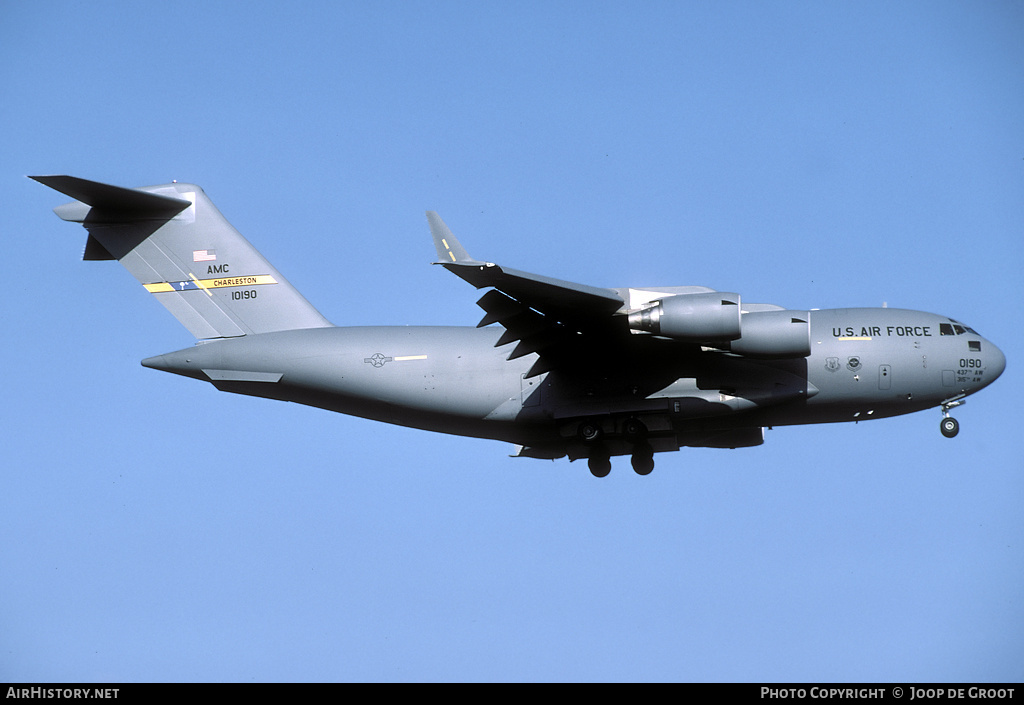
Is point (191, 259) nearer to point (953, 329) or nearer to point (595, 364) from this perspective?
point (595, 364)

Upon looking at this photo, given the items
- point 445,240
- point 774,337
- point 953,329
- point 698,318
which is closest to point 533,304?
point 445,240

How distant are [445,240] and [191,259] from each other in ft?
13.7

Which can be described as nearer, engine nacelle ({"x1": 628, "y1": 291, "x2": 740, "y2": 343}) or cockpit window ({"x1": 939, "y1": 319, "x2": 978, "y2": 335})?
A: engine nacelle ({"x1": 628, "y1": 291, "x2": 740, "y2": 343})

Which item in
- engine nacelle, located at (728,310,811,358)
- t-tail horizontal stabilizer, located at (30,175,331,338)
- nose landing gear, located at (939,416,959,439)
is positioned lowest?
nose landing gear, located at (939,416,959,439)

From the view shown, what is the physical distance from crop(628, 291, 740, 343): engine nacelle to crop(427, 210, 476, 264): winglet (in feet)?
6.85

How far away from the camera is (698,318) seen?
12273 mm

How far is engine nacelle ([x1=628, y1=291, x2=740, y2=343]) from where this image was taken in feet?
40.3

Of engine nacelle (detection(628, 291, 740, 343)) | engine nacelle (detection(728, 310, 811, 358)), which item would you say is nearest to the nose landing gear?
engine nacelle (detection(728, 310, 811, 358))

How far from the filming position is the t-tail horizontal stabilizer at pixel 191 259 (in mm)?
14500

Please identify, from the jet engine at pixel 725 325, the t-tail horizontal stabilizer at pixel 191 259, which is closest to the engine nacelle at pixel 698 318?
the jet engine at pixel 725 325

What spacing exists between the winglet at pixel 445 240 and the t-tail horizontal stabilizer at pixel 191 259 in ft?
9.10

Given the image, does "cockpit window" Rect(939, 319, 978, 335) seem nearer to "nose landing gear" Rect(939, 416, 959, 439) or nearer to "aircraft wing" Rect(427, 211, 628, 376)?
"nose landing gear" Rect(939, 416, 959, 439)

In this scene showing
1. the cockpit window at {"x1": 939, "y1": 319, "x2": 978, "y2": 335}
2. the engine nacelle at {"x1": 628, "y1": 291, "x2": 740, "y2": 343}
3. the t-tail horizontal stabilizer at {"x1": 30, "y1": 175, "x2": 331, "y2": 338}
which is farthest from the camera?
the t-tail horizontal stabilizer at {"x1": 30, "y1": 175, "x2": 331, "y2": 338}

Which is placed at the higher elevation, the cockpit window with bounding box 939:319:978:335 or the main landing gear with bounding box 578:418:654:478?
the cockpit window with bounding box 939:319:978:335
